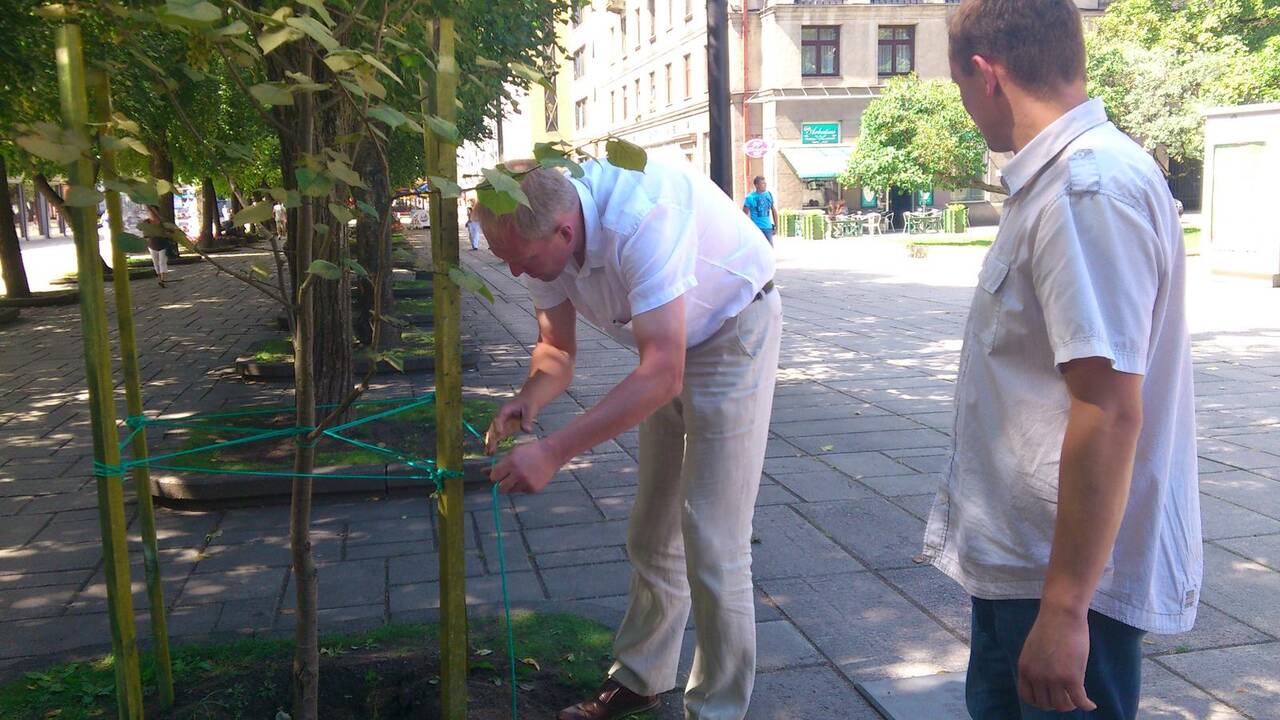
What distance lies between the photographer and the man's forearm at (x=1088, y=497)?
4.96 feet

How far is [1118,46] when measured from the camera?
30.6 meters

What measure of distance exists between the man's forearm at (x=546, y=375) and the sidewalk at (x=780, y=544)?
1.07 meters

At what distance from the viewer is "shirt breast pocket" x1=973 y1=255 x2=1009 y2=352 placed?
1708mm

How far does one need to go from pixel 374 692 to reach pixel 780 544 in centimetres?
213

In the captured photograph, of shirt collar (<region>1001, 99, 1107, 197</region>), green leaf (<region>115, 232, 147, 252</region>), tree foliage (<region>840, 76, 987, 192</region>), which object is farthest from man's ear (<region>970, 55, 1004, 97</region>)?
tree foliage (<region>840, 76, 987, 192</region>)

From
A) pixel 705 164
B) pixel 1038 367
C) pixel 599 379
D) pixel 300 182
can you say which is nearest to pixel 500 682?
pixel 300 182

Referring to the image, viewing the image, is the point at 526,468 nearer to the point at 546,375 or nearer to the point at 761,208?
the point at 546,375

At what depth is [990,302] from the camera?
1.74 m

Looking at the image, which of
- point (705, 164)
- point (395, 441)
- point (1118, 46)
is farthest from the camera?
point (705, 164)

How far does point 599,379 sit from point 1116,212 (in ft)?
24.3

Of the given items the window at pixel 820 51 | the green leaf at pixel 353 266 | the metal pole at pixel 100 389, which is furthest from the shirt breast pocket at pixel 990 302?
the window at pixel 820 51

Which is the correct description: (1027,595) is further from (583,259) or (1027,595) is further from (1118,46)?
(1118,46)

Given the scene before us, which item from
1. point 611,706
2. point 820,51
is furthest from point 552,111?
point 820,51

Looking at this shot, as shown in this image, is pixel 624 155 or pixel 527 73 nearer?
pixel 624 155
